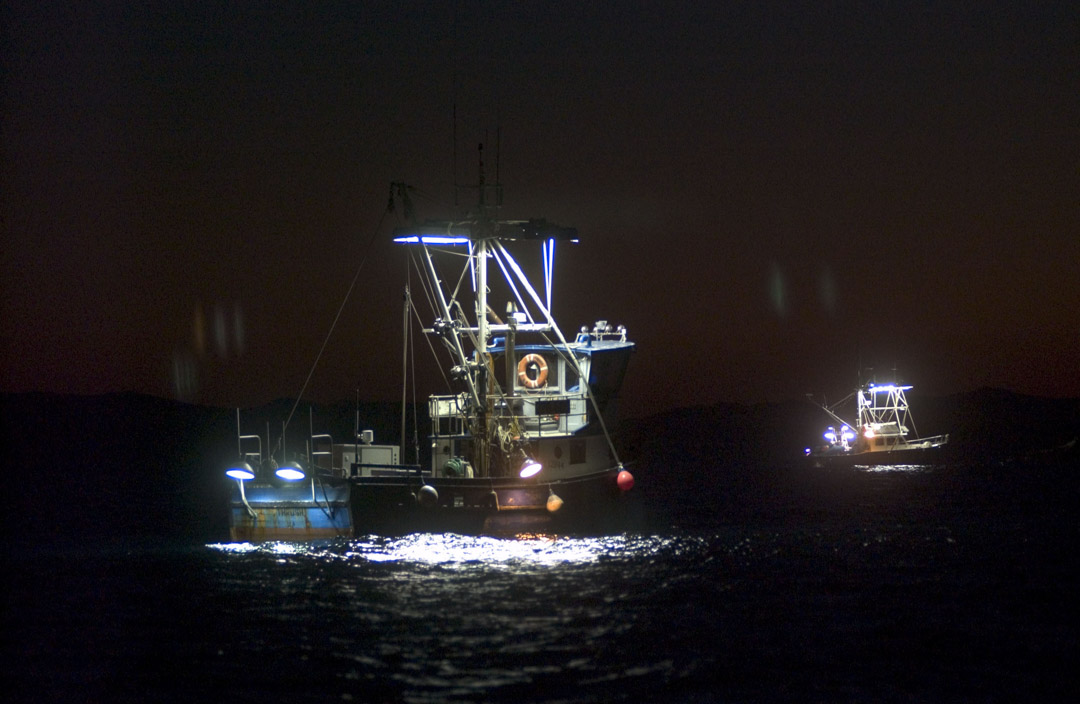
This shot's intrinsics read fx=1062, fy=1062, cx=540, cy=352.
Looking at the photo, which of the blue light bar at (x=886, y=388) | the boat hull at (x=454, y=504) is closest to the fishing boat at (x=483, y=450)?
the boat hull at (x=454, y=504)

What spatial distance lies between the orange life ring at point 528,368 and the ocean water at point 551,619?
697 centimetres

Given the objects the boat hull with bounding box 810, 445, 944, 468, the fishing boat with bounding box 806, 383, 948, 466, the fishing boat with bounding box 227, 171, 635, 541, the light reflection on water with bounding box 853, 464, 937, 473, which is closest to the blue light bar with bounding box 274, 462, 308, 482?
the fishing boat with bounding box 227, 171, 635, 541

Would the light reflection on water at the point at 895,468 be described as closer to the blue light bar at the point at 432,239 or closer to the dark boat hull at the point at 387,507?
the blue light bar at the point at 432,239

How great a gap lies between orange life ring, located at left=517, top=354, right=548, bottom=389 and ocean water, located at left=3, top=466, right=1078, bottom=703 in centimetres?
697

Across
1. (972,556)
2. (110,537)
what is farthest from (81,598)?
(972,556)

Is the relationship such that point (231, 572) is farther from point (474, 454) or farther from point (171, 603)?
point (474, 454)

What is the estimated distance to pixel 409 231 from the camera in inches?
1738

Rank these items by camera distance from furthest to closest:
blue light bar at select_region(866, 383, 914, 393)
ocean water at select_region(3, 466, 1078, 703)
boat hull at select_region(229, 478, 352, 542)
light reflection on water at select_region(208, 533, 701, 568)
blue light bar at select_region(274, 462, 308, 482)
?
blue light bar at select_region(866, 383, 914, 393) < boat hull at select_region(229, 478, 352, 542) < blue light bar at select_region(274, 462, 308, 482) < light reflection on water at select_region(208, 533, 701, 568) < ocean water at select_region(3, 466, 1078, 703)

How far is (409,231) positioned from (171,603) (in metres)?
19.7

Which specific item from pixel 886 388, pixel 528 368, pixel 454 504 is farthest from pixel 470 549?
Result: pixel 886 388

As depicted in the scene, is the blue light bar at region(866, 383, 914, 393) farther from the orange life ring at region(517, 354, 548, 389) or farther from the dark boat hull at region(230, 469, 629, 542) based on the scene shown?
the dark boat hull at region(230, 469, 629, 542)

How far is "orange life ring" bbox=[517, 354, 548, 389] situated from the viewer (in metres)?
45.1

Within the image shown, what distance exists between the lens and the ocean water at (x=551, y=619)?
2044cm

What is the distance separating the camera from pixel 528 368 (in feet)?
149
